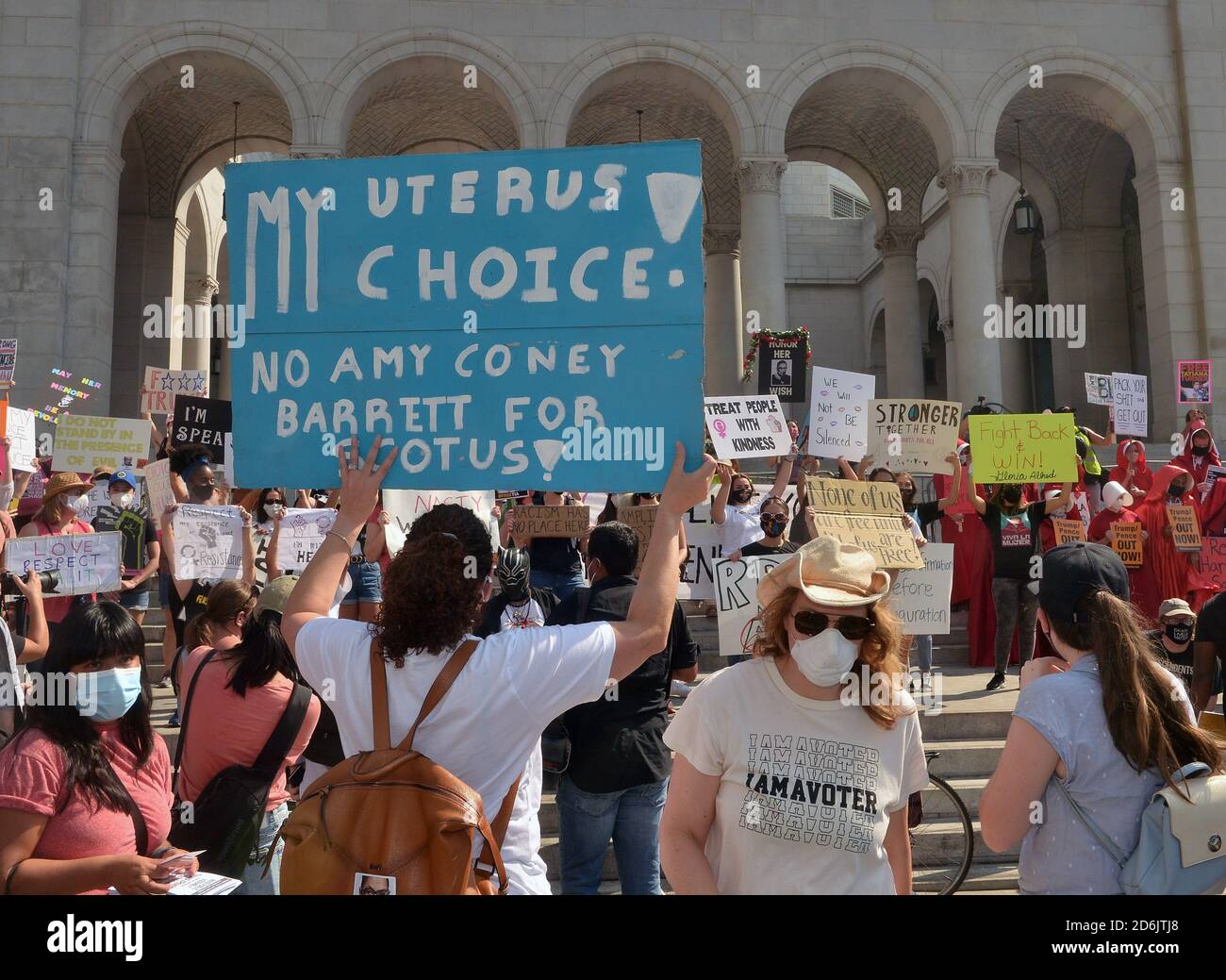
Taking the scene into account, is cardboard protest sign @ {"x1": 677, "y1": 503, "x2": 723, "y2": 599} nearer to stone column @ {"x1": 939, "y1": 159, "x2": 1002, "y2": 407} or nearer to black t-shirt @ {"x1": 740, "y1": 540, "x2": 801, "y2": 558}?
black t-shirt @ {"x1": 740, "y1": 540, "x2": 801, "y2": 558}

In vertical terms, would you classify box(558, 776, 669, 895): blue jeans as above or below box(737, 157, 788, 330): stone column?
below

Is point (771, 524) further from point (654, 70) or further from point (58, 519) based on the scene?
point (654, 70)

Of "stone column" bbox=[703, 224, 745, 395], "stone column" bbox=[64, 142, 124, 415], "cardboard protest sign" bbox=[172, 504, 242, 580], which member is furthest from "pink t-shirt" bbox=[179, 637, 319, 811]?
"stone column" bbox=[703, 224, 745, 395]

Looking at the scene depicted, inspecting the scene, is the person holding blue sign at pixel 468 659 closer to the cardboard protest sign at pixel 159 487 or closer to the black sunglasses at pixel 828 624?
the black sunglasses at pixel 828 624

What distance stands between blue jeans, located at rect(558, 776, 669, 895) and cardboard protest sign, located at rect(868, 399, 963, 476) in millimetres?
6191

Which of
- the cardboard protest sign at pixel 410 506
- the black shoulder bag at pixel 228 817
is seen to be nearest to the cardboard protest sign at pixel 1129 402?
the cardboard protest sign at pixel 410 506

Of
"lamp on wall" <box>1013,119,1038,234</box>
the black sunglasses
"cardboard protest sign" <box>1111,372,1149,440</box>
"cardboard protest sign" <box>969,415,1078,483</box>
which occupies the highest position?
"lamp on wall" <box>1013,119,1038,234</box>

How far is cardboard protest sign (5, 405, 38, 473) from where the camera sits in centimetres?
1101

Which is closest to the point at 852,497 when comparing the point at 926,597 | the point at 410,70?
the point at 926,597

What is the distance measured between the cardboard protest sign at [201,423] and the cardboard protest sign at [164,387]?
9.11ft

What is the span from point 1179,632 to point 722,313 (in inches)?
670

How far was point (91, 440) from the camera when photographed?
12.2 m

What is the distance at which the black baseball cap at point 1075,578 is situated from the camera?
122 inches
